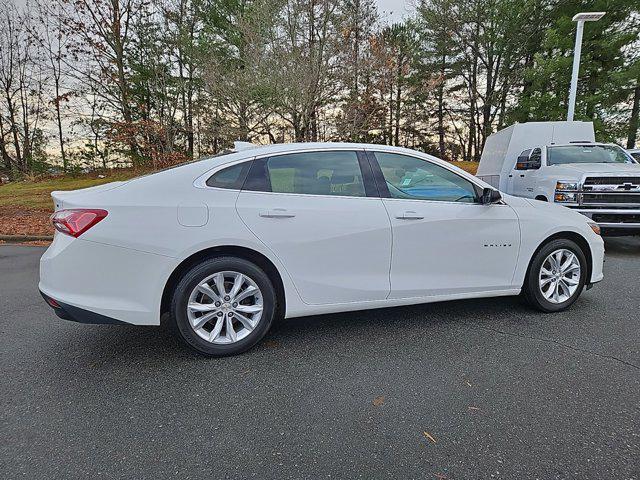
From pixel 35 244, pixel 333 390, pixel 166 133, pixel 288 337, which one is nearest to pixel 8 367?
pixel 288 337

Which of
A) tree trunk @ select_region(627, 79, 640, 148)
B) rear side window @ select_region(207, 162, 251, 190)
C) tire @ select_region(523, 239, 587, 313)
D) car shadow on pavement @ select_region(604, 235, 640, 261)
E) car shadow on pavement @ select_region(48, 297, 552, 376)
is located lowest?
car shadow on pavement @ select_region(48, 297, 552, 376)

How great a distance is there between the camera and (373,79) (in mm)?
13523

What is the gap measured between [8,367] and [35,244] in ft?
19.3

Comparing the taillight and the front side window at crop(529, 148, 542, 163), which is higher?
the front side window at crop(529, 148, 542, 163)

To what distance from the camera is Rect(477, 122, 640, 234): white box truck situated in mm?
6051

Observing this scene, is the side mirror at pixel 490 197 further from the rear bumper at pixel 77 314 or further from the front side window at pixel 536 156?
the front side window at pixel 536 156

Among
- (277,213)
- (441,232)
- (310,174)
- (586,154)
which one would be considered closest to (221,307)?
(277,213)

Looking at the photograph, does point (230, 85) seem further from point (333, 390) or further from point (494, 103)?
point (494, 103)

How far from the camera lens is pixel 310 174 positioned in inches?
117

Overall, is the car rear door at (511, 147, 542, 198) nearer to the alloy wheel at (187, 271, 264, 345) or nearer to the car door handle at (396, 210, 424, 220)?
the car door handle at (396, 210, 424, 220)

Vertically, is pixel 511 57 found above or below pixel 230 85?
above

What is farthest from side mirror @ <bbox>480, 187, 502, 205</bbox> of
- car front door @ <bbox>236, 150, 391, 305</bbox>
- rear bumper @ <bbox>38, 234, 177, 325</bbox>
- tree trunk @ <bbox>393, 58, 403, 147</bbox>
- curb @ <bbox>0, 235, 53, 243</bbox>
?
tree trunk @ <bbox>393, 58, 403, 147</bbox>

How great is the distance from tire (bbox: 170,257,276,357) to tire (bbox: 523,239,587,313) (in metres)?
2.43

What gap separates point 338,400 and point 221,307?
107 centimetres
